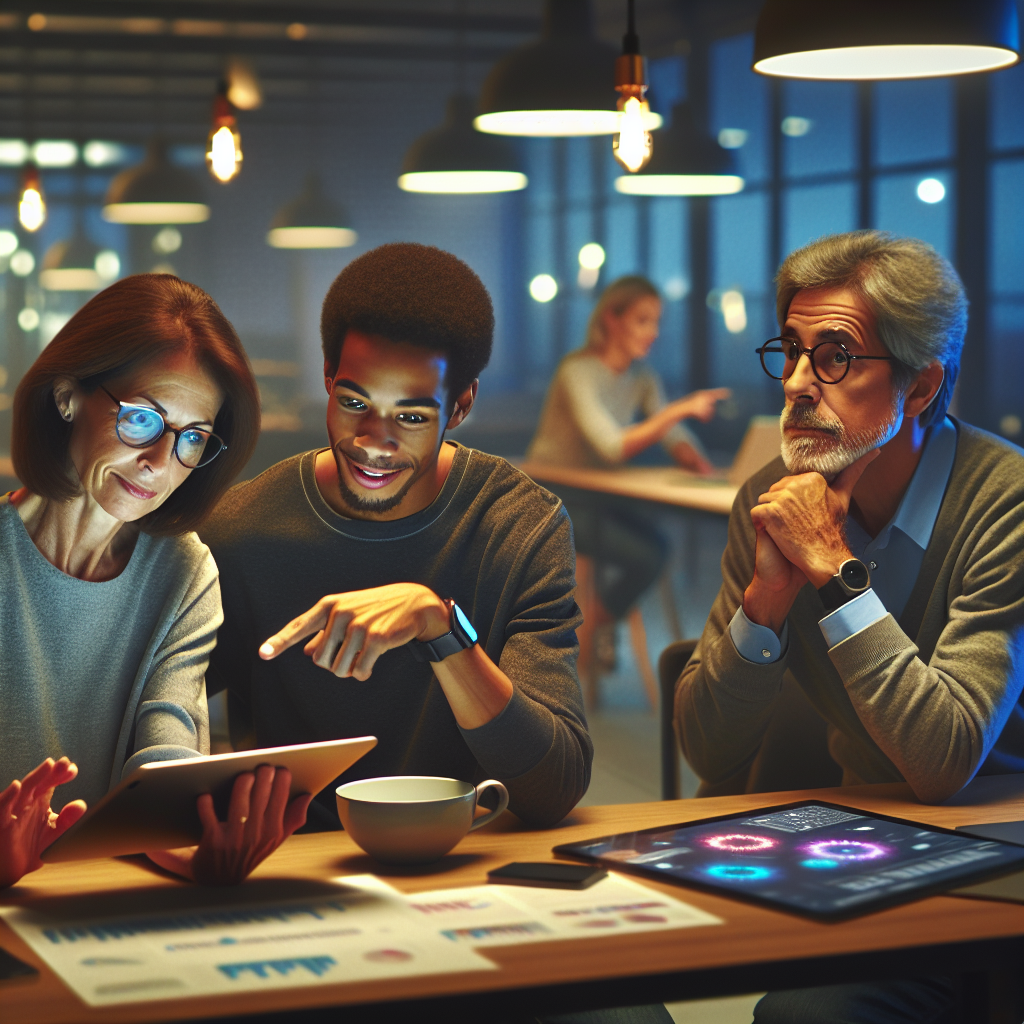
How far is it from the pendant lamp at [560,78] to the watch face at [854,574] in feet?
5.36

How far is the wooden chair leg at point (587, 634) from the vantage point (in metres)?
5.16

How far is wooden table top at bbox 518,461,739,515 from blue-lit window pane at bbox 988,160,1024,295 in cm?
193

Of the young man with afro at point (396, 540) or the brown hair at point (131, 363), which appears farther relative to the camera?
the young man with afro at point (396, 540)

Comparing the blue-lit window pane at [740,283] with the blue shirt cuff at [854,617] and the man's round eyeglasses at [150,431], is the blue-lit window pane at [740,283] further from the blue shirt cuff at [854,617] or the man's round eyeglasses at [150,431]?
the man's round eyeglasses at [150,431]

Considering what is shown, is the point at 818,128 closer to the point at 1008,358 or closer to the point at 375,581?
the point at 1008,358

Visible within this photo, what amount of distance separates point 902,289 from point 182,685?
42.2 inches

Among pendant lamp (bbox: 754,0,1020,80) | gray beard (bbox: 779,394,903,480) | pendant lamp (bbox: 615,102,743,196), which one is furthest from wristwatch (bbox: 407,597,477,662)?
pendant lamp (bbox: 615,102,743,196)

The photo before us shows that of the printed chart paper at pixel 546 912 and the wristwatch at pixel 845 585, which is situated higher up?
the wristwatch at pixel 845 585

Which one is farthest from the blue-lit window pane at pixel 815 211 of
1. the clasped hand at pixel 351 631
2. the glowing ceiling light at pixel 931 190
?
the clasped hand at pixel 351 631

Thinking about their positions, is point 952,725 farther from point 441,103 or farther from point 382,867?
point 441,103

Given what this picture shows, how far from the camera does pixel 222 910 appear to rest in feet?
3.83

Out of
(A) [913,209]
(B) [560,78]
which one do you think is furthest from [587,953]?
(A) [913,209]

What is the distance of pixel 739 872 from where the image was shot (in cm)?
124

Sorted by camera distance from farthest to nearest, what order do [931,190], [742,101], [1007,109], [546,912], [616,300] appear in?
[742,101] < [931,190] < [1007,109] < [616,300] < [546,912]
